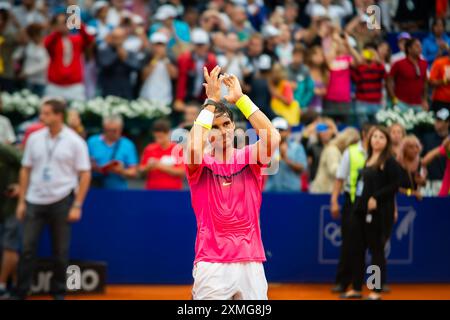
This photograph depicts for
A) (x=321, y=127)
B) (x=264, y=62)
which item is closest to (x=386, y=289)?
(x=321, y=127)

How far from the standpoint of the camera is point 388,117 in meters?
13.9

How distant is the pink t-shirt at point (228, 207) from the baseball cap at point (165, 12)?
9848 mm

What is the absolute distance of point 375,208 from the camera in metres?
11.6

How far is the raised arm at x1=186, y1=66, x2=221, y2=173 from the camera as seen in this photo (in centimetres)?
666

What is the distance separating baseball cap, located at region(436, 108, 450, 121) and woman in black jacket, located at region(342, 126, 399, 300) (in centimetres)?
220

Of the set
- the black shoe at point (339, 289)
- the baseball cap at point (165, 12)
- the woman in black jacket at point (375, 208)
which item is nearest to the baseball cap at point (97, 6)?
the baseball cap at point (165, 12)

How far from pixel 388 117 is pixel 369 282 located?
9.68 feet

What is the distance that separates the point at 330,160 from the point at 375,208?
198cm

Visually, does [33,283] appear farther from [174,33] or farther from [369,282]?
[174,33]

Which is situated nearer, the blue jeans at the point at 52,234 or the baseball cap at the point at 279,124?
the blue jeans at the point at 52,234

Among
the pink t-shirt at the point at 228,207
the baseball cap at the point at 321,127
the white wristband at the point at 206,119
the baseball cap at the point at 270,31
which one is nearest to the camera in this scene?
the white wristband at the point at 206,119

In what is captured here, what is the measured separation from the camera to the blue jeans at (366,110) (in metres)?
14.4

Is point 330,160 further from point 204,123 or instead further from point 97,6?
point 204,123

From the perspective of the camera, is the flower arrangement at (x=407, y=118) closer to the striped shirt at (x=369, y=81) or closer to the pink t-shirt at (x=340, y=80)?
the striped shirt at (x=369, y=81)
